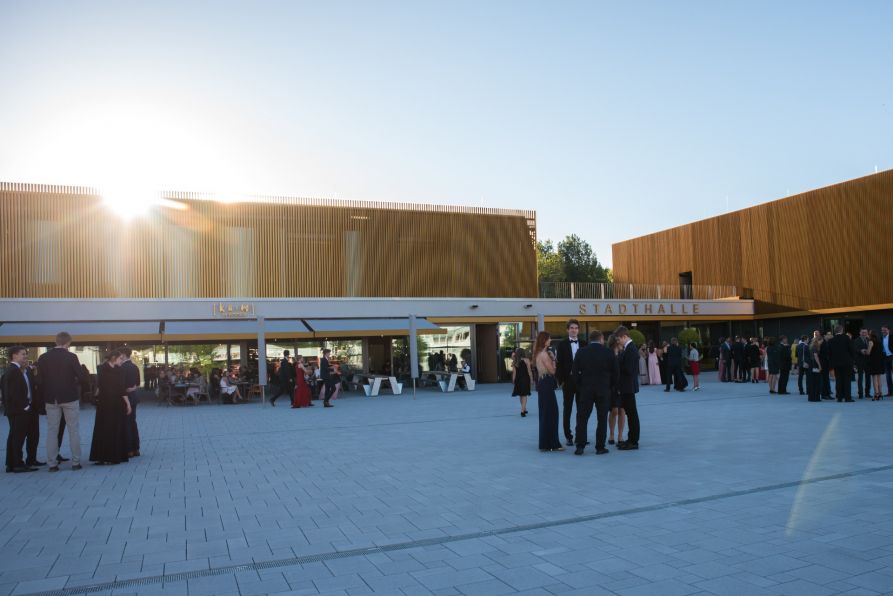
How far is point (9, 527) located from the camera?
6113 mm

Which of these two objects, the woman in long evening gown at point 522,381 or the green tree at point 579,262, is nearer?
the woman in long evening gown at point 522,381

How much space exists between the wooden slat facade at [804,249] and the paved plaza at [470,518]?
74.4 ft

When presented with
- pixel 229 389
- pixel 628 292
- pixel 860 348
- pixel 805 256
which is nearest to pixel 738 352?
pixel 860 348

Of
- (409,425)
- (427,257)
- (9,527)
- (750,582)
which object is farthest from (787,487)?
(427,257)

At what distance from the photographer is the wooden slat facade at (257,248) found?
Result: 81.3ft

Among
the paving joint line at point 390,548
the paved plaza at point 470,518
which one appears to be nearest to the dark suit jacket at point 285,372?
the paved plaza at point 470,518

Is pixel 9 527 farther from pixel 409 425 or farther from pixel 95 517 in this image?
pixel 409 425

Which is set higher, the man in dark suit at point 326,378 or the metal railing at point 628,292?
the metal railing at point 628,292

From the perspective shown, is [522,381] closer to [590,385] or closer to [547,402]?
[547,402]

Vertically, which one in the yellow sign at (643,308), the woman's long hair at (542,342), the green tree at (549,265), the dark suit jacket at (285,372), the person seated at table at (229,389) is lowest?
the person seated at table at (229,389)

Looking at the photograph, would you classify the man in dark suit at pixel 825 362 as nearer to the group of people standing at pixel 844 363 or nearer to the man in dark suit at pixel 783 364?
the group of people standing at pixel 844 363

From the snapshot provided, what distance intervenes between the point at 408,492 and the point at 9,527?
3.45m

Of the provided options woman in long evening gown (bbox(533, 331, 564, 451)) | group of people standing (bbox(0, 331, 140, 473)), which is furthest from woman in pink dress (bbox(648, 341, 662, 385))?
group of people standing (bbox(0, 331, 140, 473))

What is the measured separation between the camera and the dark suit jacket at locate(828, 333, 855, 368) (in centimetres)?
1496
